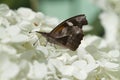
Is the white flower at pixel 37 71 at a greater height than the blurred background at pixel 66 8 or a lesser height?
greater

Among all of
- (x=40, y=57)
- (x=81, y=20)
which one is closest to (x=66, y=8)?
(x=81, y=20)

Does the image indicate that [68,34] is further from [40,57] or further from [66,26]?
[40,57]

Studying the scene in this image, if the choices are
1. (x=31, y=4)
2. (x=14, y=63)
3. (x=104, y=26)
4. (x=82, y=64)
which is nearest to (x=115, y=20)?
(x=104, y=26)

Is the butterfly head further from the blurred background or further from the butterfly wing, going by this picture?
the blurred background

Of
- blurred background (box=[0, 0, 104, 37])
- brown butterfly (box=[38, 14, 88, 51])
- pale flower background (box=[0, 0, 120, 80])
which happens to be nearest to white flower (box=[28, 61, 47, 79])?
pale flower background (box=[0, 0, 120, 80])

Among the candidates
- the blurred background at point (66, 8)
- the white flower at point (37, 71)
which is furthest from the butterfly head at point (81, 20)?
the blurred background at point (66, 8)

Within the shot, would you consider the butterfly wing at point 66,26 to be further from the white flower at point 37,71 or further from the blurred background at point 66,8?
the blurred background at point 66,8
